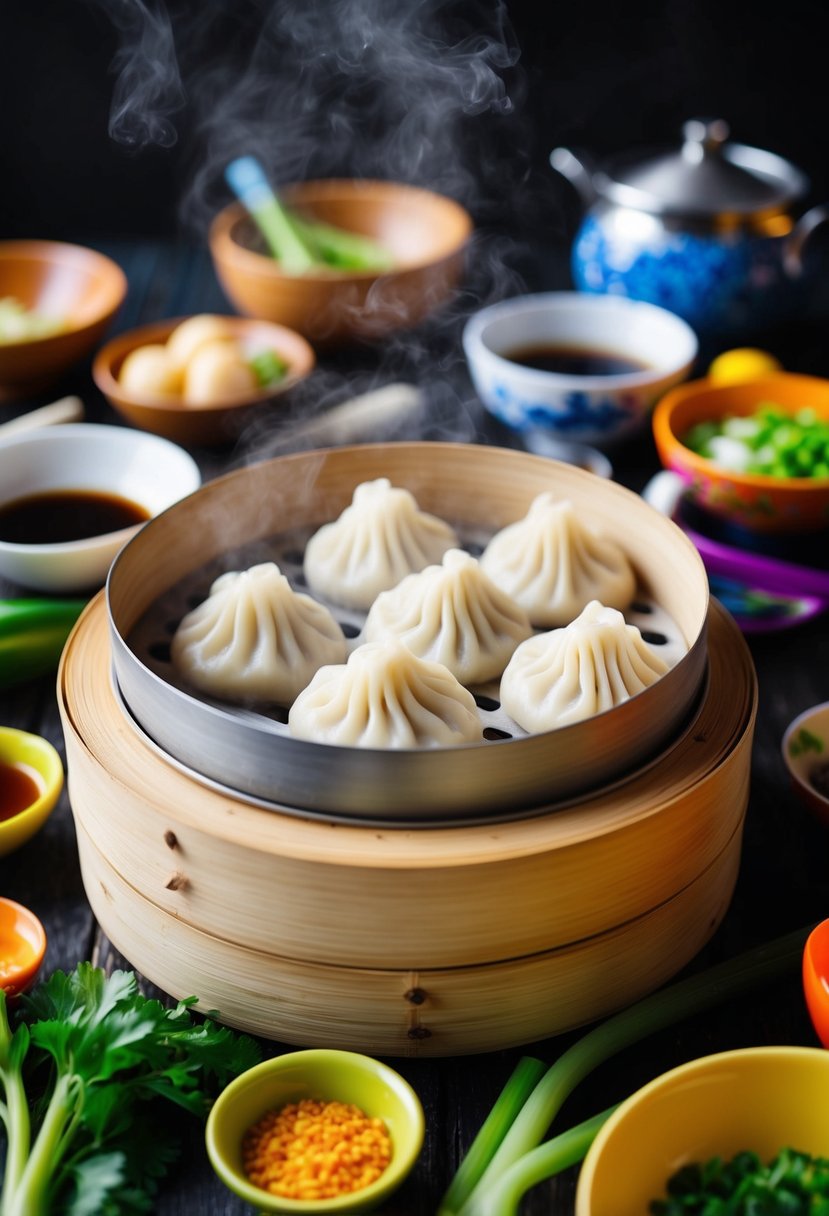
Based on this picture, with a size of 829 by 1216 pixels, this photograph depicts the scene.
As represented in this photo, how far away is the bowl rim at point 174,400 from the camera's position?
322 centimetres

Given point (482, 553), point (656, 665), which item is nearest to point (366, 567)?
point (482, 553)

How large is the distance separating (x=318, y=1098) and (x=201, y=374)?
2.07m

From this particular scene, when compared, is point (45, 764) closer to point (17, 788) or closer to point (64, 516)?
point (17, 788)

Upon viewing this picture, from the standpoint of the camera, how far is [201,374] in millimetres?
3289

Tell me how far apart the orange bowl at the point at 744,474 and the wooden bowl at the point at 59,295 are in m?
1.54

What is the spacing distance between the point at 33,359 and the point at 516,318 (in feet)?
4.19

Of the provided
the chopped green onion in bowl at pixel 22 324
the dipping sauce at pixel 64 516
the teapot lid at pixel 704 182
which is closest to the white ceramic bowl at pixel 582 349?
the teapot lid at pixel 704 182

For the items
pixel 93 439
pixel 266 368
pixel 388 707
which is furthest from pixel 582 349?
pixel 388 707

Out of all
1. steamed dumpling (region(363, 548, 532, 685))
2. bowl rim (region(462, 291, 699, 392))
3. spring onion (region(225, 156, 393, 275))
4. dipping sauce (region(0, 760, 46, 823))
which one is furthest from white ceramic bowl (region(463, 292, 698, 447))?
dipping sauce (region(0, 760, 46, 823))

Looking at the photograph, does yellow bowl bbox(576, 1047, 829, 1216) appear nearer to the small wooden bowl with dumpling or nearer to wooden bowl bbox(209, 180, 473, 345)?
the small wooden bowl with dumpling

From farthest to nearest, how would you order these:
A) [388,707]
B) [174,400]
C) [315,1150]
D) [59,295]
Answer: [59,295] < [174,400] < [388,707] < [315,1150]

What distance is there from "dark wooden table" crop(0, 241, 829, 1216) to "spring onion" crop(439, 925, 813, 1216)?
0.18 feet

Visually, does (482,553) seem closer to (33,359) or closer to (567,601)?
(567,601)

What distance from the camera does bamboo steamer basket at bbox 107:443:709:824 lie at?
1.68 m
